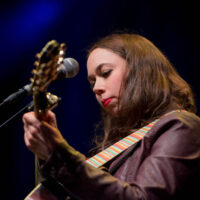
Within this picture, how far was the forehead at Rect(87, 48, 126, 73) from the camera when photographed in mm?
1532

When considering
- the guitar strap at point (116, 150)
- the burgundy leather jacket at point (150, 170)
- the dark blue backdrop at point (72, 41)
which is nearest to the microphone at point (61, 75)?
the burgundy leather jacket at point (150, 170)

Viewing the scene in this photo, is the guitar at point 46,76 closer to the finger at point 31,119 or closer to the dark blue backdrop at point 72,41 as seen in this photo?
the finger at point 31,119

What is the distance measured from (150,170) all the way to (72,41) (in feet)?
6.86

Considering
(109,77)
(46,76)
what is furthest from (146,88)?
(46,76)

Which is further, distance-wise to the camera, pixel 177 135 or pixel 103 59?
pixel 103 59

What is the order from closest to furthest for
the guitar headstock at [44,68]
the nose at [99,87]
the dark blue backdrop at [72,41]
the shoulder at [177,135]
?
1. the guitar headstock at [44,68]
2. the shoulder at [177,135]
3. the nose at [99,87]
4. the dark blue backdrop at [72,41]

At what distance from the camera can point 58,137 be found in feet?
2.73

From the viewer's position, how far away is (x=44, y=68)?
2.42 feet

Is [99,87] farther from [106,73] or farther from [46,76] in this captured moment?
[46,76]

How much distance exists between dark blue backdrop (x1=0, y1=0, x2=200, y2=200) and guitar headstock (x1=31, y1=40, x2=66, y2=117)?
1.54 metres

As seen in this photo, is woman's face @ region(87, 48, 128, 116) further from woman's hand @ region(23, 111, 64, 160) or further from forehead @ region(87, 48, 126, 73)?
woman's hand @ region(23, 111, 64, 160)

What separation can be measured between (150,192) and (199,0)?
2.34m

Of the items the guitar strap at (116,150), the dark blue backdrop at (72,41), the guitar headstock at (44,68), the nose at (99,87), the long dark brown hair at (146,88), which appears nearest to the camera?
the guitar headstock at (44,68)

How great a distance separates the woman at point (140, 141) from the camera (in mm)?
795
